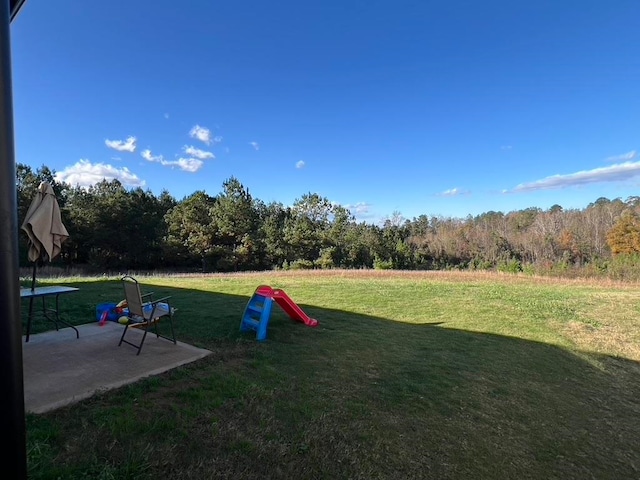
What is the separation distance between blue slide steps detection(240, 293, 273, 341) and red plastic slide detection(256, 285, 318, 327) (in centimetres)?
14

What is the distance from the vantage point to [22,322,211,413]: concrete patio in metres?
2.76

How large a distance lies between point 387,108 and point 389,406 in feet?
64.8

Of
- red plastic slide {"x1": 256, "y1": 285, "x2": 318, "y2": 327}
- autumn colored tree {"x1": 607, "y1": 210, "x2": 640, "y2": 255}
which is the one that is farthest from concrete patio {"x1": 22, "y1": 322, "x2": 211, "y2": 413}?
autumn colored tree {"x1": 607, "y1": 210, "x2": 640, "y2": 255}

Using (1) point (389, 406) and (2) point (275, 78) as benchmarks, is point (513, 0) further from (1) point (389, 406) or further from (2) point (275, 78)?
(1) point (389, 406)

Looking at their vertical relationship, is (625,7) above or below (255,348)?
above

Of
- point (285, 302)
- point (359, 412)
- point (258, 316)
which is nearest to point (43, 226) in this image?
point (258, 316)

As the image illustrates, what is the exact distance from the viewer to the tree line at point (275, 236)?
29.2m

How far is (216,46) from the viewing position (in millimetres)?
11844

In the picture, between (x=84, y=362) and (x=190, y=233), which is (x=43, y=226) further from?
(x=190, y=233)

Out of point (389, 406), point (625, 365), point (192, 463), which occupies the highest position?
point (192, 463)

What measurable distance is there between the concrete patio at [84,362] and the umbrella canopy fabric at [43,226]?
1034 mm

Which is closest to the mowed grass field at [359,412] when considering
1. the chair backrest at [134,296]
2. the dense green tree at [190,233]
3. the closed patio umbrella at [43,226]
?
the chair backrest at [134,296]

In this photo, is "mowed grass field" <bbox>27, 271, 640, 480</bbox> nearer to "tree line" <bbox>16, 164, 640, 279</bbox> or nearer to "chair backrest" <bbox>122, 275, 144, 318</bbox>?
"chair backrest" <bbox>122, 275, 144, 318</bbox>

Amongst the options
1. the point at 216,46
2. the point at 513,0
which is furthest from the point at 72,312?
the point at 513,0
